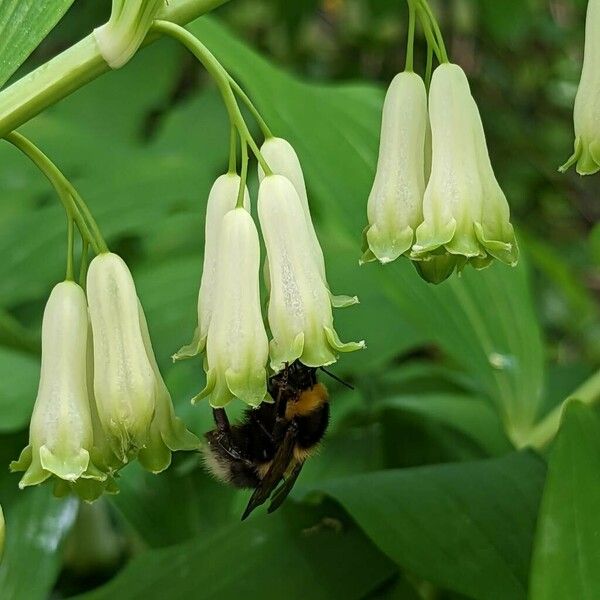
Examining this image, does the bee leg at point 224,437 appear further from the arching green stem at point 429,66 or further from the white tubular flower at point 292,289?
the arching green stem at point 429,66

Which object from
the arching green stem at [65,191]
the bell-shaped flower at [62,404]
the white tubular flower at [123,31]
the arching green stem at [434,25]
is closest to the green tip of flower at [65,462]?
the bell-shaped flower at [62,404]

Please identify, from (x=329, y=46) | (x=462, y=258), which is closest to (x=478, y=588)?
(x=462, y=258)

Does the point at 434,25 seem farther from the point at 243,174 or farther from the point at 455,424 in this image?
the point at 455,424

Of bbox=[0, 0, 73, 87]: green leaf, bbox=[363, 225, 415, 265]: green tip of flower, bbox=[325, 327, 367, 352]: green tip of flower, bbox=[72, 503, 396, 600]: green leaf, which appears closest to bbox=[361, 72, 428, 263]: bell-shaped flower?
bbox=[363, 225, 415, 265]: green tip of flower

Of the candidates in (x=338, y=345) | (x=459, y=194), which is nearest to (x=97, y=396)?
(x=338, y=345)

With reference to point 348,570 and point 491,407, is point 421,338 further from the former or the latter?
point 348,570

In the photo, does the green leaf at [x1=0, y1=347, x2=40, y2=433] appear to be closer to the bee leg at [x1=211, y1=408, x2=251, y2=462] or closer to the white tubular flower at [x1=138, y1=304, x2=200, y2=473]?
the bee leg at [x1=211, y1=408, x2=251, y2=462]
